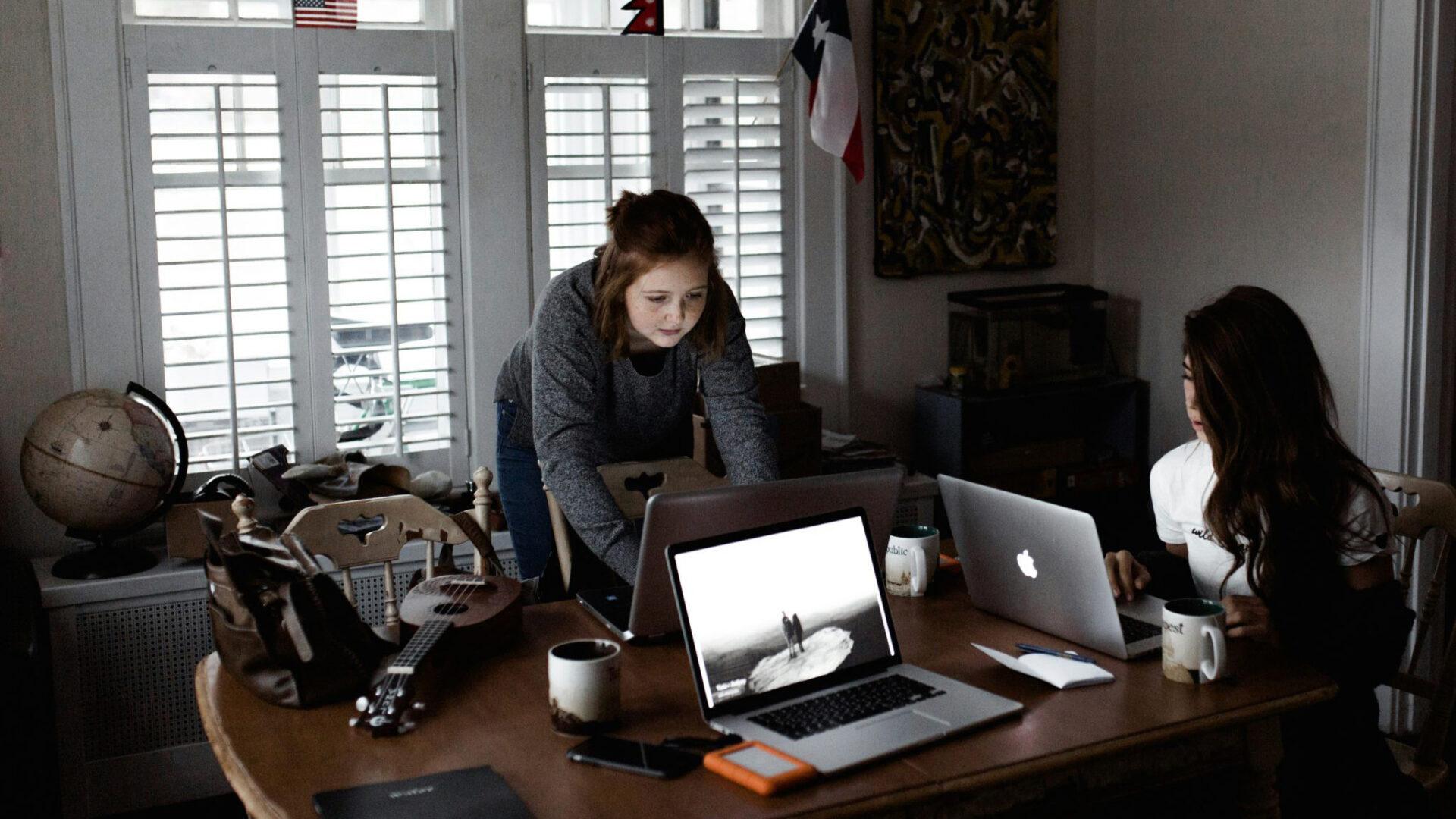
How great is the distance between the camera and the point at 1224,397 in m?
2.03

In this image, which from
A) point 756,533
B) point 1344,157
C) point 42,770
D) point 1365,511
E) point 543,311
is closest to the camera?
point 756,533

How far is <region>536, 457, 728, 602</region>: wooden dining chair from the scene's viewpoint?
2.45 metres

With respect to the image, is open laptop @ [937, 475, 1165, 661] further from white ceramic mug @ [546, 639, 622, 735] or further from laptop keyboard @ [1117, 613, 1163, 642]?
white ceramic mug @ [546, 639, 622, 735]

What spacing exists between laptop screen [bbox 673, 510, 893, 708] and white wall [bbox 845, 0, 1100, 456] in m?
2.24

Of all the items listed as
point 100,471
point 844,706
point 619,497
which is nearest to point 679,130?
point 619,497

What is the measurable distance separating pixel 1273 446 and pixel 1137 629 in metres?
0.35

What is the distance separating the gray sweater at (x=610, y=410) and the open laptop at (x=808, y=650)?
0.45 metres

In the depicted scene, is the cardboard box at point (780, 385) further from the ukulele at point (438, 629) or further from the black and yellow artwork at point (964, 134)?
the ukulele at point (438, 629)

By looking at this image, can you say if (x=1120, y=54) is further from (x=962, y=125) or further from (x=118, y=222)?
(x=118, y=222)

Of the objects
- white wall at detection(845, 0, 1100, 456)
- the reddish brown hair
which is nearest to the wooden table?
the reddish brown hair

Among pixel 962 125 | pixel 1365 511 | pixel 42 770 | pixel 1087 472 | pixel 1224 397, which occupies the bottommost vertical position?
pixel 42 770

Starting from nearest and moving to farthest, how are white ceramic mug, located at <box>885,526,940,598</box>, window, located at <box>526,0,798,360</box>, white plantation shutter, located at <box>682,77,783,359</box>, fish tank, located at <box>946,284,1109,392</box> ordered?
white ceramic mug, located at <box>885,526,940,598</box>, window, located at <box>526,0,798,360</box>, white plantation shutter, located at <box>682,77,783,359</box>, fish tank, located at <box>946,284,1109,392</box>

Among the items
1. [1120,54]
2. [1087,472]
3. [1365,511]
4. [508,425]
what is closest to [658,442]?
[508,425]

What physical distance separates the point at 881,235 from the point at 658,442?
1.59m
